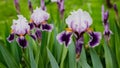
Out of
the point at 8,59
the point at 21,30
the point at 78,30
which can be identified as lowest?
the point at 8,59

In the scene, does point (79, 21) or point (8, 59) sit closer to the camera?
point (79, 21)

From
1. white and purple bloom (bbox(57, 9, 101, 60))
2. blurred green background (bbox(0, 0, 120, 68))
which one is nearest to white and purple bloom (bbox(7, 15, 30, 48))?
blurred green background (bbox(0, 0, 120, 68))

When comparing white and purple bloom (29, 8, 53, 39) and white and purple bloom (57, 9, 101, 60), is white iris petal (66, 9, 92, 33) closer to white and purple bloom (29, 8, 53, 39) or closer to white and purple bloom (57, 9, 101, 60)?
white and purple bloom (57, 9, 101, 60)

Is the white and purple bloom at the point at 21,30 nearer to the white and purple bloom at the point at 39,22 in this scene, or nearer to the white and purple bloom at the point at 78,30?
the white and purple bloom at the point at 39,22

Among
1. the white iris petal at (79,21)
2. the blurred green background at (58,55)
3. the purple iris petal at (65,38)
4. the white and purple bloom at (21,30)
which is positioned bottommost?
the blurred green background at (58,55)

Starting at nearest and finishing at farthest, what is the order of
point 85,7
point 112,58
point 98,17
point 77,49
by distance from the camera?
point 77,49
point 112,58
point 98,17
point 85,7

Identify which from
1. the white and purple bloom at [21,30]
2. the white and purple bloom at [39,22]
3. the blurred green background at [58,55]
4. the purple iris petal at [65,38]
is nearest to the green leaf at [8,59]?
the blurred green background at [58,55]

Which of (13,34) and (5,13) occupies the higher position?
(13,34)

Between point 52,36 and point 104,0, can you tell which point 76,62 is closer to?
point 52,36

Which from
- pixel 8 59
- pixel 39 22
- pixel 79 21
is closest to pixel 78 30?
pixel 79 21

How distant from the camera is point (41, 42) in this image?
273 cm

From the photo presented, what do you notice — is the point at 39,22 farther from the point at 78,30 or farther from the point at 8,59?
the point at 78,30

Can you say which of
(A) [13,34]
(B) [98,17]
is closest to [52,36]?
(A) [13,34]

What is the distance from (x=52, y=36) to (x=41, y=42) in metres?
0.29
